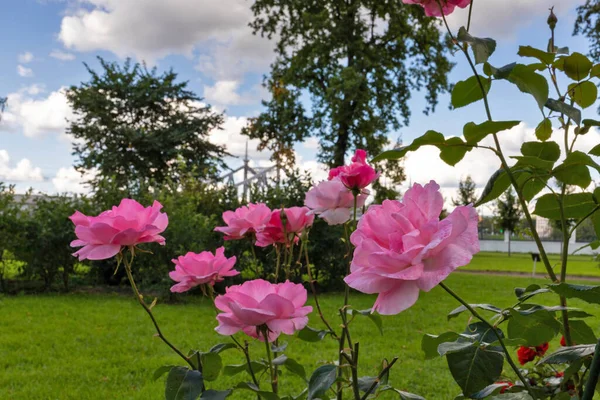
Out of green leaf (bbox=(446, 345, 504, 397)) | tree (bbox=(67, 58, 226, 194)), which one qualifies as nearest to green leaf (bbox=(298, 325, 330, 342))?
green leaf (bbox=(446, 345, 504, 397))

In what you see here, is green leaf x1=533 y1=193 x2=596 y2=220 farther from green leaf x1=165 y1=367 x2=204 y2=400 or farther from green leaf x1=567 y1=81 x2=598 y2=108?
green leaf x1=165 y1=367 x2=204 y2=400

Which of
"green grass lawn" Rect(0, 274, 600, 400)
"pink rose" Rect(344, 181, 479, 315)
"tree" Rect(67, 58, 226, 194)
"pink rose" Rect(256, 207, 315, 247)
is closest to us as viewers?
"pink rose" Rect(344, 181, 479, 315)

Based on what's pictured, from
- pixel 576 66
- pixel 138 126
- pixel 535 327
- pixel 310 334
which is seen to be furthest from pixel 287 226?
pixel 138 126

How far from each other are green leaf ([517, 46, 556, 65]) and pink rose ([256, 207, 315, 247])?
1.50ft

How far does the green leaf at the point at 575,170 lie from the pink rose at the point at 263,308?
41 centimetres

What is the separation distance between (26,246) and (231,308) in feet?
23.3

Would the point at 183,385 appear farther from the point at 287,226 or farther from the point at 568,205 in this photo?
the point at 568,205

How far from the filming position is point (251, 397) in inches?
113

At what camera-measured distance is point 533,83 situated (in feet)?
2.21

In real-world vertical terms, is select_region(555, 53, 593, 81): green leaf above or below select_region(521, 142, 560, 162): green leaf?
above

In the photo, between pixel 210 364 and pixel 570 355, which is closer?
pixel 570 355

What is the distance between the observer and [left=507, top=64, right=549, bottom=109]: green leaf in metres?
0.67

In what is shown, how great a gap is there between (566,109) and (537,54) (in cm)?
14

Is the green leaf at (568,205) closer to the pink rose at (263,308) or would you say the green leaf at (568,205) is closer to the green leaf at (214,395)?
the pink rose at (263,308)
